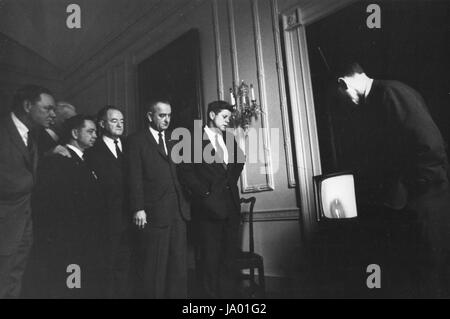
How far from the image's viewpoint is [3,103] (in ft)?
7.90

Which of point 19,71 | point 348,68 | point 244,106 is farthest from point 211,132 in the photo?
point 19,71

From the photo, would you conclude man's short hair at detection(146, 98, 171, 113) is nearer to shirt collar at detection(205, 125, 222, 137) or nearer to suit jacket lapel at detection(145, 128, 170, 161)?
suit jacket lapel at detection(145, 128, 170, 161)

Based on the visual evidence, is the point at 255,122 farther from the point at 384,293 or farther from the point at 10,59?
the point at 10,59

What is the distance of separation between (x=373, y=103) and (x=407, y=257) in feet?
3.07

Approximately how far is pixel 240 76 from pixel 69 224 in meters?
1.72

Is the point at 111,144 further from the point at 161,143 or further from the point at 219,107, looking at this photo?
the point at 219,107

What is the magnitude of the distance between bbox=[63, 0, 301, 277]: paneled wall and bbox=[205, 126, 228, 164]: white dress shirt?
7.5 inches

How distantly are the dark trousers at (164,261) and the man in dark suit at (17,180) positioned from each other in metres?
0.85

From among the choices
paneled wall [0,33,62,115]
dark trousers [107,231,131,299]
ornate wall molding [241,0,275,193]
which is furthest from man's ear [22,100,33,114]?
ornate wall molding [241,0,275,193]

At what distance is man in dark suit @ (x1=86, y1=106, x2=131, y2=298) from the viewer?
2.29 m

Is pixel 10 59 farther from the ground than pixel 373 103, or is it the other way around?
pixel 10 59

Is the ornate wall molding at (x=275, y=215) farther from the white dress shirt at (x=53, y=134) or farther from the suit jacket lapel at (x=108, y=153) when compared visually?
the white dress shirt at (x=53, y=134)

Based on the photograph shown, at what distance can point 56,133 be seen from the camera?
2.49 meters

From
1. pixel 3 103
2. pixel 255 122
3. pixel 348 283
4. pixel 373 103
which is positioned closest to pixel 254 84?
pixel 255 122
